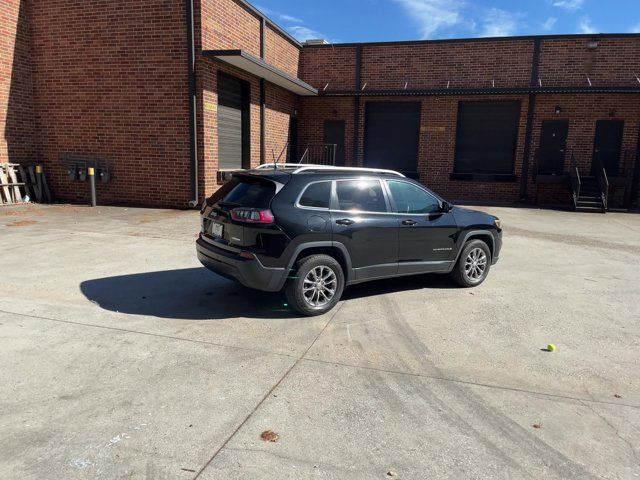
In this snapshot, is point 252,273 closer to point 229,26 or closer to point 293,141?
point 229,26

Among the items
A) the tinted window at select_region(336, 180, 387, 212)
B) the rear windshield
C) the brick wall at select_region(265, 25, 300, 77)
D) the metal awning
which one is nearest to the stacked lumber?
the metal awning

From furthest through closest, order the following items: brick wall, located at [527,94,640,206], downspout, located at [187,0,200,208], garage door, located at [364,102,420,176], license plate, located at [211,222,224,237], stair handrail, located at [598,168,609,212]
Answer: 1. garage door, located at [364,102,420,176]
2. brick wall, located at [527,94,640,206]
3. stair handrail, located at [598,168,609,212]
4. downspout, located at [187,0,200,208]
5. license plate, located at [211,222,224,237]

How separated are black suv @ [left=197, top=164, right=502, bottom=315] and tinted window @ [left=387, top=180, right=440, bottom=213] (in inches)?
0.5

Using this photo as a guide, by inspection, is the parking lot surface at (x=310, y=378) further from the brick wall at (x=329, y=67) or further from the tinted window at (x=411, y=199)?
the brick wall at (x=329, y=67)

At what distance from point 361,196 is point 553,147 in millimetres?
15408

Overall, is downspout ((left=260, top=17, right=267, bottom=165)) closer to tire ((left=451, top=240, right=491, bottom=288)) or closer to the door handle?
tire ((left=451, top=240, right=491, bottom=288))

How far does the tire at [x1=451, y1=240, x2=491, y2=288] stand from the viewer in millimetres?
6391

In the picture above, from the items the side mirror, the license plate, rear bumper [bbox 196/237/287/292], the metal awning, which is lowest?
rear bumper [bbox 196/237/287/292]

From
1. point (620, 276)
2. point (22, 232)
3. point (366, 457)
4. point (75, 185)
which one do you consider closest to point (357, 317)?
point (366, 457)

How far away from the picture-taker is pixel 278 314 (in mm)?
5137

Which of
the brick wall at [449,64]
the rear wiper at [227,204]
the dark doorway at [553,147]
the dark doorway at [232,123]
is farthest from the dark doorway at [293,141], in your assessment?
the rear wiper at [227,204]

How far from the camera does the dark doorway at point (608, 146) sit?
1758 centimetres

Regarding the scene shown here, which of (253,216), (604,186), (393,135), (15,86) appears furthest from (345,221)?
(604,186)

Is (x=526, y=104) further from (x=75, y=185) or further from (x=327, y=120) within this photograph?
(x=75, y=185)
